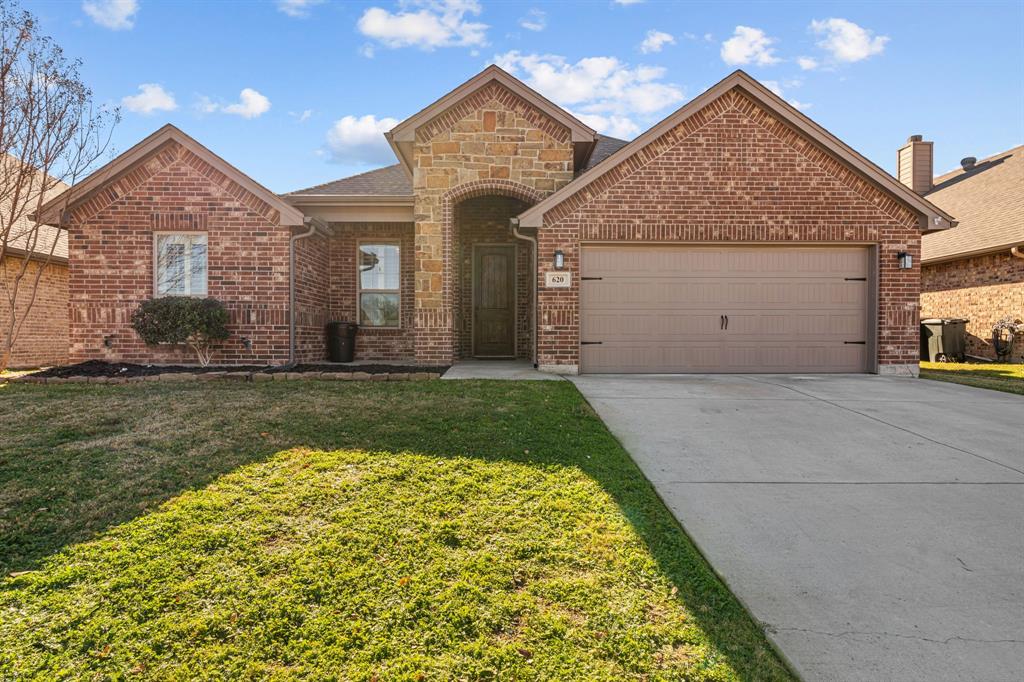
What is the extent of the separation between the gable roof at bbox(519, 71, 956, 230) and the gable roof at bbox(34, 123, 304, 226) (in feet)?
15.4

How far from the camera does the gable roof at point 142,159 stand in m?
9.46

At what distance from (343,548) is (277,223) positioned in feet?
27.8

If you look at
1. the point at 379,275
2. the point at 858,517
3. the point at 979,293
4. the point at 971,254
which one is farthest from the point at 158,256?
the point at 979,293

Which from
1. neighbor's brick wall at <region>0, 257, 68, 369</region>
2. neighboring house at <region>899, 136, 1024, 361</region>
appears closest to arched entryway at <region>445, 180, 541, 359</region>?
neighbor's brick wall at <region>0, 257, 68, 369</region>

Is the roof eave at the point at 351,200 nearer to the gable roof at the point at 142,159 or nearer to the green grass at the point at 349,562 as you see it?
the gable roof at the point at 142,159

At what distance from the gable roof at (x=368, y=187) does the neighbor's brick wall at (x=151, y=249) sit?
1.70 meters

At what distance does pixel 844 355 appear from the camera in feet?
31.2

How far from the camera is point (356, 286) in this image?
12141 millimetres

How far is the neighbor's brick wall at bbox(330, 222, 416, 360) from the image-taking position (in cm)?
1202

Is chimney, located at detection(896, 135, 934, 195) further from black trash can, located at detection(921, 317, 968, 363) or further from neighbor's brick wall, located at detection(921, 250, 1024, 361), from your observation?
black trash can, located at detection(921, 317, 968, 363)

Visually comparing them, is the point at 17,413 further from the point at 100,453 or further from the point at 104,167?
the point at 104,167

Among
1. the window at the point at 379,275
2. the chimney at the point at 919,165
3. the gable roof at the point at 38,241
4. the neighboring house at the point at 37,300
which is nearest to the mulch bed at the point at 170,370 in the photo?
the window at the point at 379,275

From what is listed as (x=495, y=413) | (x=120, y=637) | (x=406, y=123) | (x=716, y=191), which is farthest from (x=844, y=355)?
(x=120, y=637)

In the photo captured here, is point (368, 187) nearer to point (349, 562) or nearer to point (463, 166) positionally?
point (463, 166)
